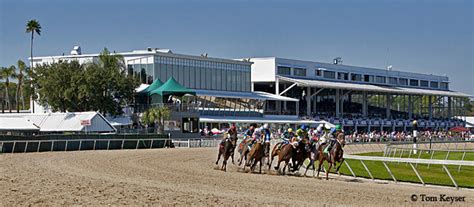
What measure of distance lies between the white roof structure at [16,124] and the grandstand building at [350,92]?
94.7ft

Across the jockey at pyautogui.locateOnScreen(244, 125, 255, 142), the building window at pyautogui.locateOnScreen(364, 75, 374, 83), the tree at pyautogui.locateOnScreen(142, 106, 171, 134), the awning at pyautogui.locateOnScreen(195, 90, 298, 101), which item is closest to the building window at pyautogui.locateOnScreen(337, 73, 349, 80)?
the building window at pyautogui.locateOnScreen(364, 75, 374, 83)

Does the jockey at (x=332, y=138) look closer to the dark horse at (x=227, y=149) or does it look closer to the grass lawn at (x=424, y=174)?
the grass lawn at (x=424, y=174)

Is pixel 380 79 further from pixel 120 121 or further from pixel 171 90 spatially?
pixel 120 121

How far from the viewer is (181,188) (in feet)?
53.6

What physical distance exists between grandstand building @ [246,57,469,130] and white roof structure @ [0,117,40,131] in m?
28.9

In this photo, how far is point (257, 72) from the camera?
75562 mm

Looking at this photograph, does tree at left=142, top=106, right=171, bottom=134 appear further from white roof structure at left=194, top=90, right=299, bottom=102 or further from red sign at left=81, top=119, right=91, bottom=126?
white roof structure at left=194, top=90, right=299, bottom=102

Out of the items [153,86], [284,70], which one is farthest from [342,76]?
[153,86]

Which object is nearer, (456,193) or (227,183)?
(456,193)

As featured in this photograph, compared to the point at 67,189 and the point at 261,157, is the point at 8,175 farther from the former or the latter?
the point at 261,157

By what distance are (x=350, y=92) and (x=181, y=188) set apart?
6826 centimetres

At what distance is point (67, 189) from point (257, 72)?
6031cm

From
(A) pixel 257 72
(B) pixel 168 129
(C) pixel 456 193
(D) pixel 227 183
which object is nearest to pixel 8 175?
(D) pixel 227 183

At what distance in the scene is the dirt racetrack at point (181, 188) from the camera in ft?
46.2
